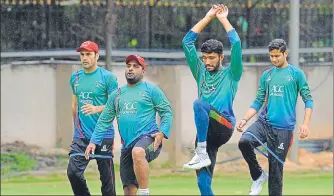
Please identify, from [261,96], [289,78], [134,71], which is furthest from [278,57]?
[134,71]

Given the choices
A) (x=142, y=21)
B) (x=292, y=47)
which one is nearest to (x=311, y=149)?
(x=292, y=47)

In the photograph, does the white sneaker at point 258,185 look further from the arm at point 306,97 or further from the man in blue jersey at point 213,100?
the arm at point 306,97

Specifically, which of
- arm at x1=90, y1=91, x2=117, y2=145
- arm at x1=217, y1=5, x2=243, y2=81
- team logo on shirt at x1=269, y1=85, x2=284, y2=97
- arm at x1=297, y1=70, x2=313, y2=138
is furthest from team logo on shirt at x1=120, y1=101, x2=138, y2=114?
arm at x1=297, y1=70, x2=313, y2=138

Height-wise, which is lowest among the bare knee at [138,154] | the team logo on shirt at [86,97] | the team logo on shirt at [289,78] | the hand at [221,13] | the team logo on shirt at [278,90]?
the bare knee at [138,154]

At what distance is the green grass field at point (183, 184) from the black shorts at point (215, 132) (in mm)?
6540

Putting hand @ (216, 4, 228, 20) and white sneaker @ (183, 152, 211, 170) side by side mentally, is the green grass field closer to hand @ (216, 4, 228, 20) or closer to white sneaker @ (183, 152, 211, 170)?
white sneaker @ (183, 152, 211, 170)

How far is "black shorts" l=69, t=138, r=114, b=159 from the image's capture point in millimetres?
16188

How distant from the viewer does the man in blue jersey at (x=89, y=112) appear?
16109mm

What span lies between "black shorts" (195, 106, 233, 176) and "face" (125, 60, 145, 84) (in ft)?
3.24

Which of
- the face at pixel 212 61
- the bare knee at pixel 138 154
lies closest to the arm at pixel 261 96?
the face at pixel 212 61

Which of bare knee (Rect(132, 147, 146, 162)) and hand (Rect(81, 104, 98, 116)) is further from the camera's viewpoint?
hand (Rect(81, 104, 98, 116))

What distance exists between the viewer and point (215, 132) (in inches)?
597

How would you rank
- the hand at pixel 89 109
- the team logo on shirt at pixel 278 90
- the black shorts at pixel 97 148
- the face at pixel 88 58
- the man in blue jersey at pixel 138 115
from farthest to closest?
1. the black shorts at pixel 97 148
2. the face at pixel 88 58
3. the hand at pixel 89 109
4. the team logo on shirt at pixel 278 90
5. the man in blue jersey at pixel 138 115

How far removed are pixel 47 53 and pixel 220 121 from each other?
32.4 feet
